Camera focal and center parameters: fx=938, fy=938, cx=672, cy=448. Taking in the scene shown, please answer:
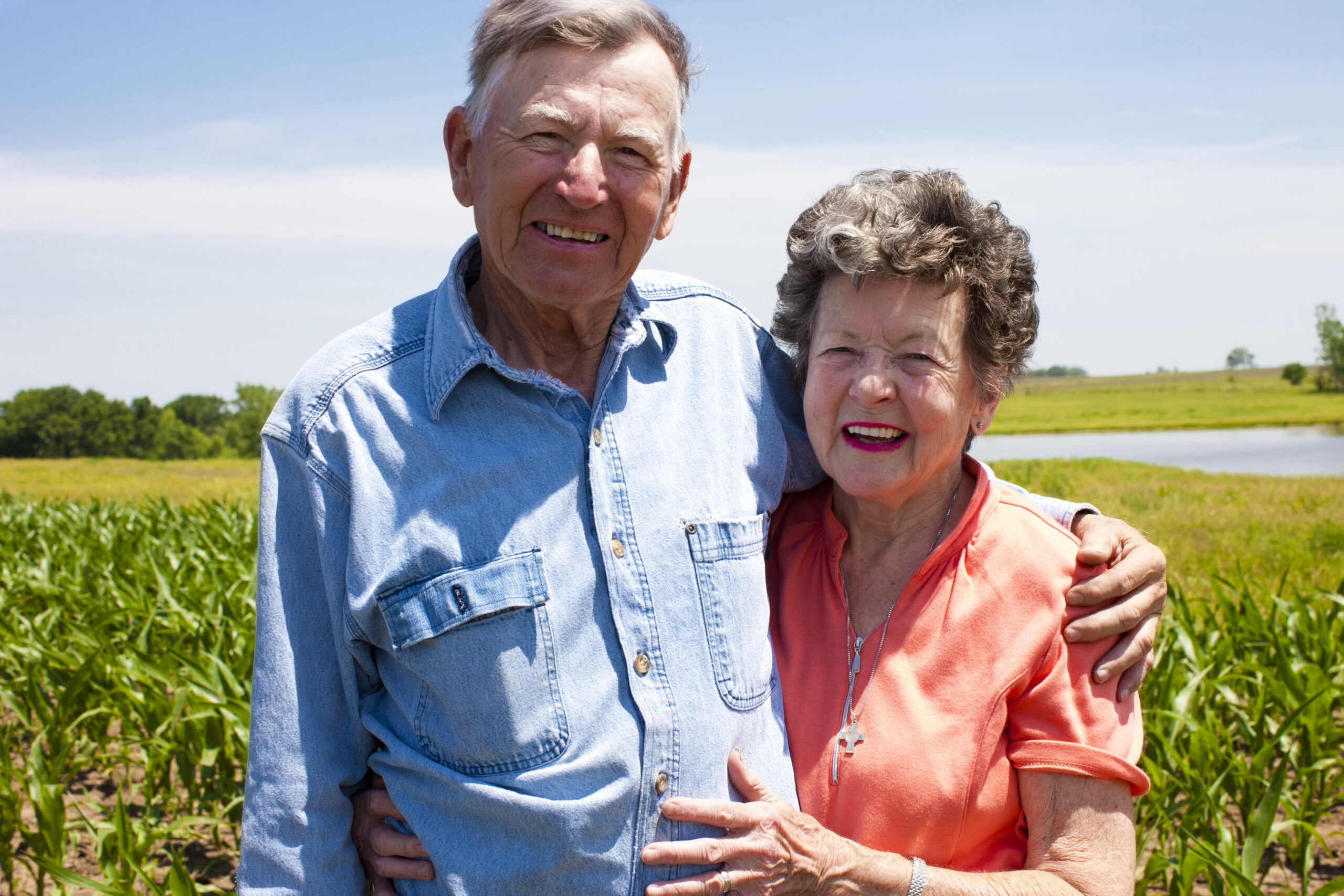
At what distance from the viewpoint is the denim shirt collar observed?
1.62 meters

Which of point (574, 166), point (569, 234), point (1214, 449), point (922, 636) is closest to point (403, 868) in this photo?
point (922, 636)

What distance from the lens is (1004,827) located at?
1.71 metres

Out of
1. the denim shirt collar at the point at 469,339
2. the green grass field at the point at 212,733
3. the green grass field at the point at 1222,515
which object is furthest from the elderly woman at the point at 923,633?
the green grass field at the point at 1222,515

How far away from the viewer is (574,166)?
1.62 m

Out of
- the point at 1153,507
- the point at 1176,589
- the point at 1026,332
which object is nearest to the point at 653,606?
the point at 1026,332

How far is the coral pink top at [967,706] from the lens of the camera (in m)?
1.66

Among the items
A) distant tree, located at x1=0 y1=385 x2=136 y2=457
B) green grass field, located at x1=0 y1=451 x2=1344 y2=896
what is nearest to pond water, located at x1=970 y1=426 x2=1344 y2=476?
green grass field, located at x1=0 y1=451 x2=1344 y2=896

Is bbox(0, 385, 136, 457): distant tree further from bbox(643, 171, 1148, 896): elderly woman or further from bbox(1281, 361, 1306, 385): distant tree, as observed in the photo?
bbox(1281, 361, 1306, 385): distant tree

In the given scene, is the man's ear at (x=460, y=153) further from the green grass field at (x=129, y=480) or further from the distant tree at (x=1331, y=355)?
the distant tree at (x=1331, y=355)

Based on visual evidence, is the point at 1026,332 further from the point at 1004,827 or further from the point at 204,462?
the point at 204,462

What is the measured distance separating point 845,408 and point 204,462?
31.1 metres

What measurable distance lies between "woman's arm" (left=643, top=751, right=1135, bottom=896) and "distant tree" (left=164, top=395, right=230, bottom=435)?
72.7 meters

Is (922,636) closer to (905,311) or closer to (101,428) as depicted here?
(905,311)

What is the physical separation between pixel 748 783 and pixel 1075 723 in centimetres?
58
